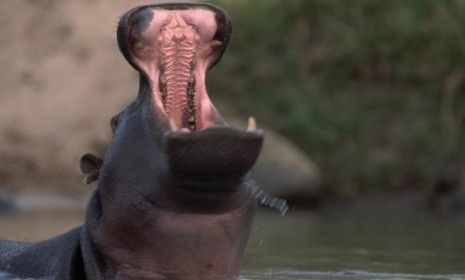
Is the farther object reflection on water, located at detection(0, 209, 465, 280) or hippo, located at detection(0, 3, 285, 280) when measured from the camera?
reflection on water, located at detection(0, 209, 465, 280)

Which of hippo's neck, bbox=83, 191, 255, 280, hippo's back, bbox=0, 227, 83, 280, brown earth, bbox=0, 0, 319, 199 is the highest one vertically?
hippo's neck, bbox=83, 191, 255, 280

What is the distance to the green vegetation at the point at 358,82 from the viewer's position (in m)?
13.6

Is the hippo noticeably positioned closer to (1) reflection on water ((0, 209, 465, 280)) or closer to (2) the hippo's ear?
(2) the hippo's ear

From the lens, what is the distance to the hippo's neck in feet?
15.7

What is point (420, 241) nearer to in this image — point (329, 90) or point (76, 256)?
point (76, 256)

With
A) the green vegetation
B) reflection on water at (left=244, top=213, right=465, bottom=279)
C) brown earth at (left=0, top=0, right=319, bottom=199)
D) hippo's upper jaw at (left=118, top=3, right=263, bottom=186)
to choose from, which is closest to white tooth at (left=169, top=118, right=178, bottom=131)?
hippo's upper jaw at (left=118, top=3, right=263, bottom=186)

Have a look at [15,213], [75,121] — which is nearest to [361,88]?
[75,121]

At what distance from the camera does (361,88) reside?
47.6 ft

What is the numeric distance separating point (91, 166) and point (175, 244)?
545 mm

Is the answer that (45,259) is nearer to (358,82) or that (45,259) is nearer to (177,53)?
(177,53)

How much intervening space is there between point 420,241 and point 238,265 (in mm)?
4380

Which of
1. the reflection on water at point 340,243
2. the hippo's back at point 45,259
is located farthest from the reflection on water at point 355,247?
the hippo's back at point 45,259

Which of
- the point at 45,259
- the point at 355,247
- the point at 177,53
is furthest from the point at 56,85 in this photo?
the point at 177,53

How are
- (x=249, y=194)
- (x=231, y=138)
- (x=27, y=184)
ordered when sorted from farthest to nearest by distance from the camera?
(x=27, y=184), (x=249, y=194), (x=231, y=138)
